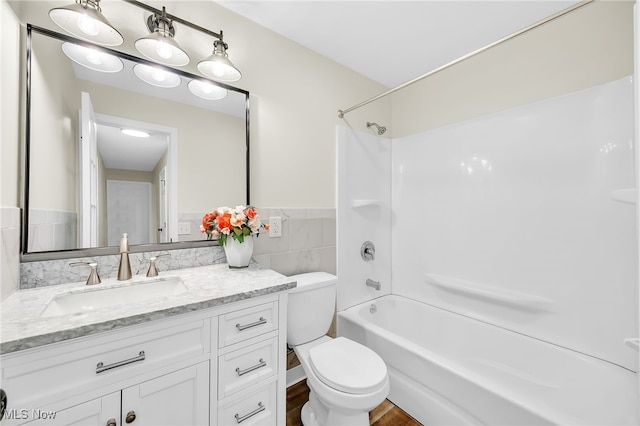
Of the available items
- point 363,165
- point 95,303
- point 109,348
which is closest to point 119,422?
point 109,348

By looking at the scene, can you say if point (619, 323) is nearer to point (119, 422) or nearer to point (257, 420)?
point (257, 420)

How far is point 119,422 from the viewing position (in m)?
0.78

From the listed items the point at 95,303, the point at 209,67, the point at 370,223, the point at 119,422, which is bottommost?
the point at 119,422

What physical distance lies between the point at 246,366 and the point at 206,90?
1450 mm

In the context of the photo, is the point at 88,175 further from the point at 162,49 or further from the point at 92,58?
the point at 162,49

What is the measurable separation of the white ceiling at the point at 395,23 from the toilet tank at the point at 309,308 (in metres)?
1.65

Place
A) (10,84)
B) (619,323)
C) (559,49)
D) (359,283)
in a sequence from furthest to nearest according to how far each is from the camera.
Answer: (359,283), (559,49), (619,323), (10,84)

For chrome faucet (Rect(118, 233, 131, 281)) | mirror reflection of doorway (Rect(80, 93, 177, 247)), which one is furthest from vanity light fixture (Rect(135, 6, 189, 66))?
chrome faucet (Rect(118, 233, 131, 281))

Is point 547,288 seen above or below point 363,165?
below

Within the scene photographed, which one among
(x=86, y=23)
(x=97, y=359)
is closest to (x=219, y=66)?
(x=86, y=23)

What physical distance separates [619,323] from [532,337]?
42 cm

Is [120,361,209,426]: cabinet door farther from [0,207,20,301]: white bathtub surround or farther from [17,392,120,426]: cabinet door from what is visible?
[0,207,20,301]: white bathtub surround

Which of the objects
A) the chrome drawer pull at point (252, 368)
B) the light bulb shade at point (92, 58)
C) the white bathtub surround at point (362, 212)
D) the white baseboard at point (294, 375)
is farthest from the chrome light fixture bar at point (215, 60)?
the white baseboard at point (294, 375)

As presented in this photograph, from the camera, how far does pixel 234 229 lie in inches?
50.5
